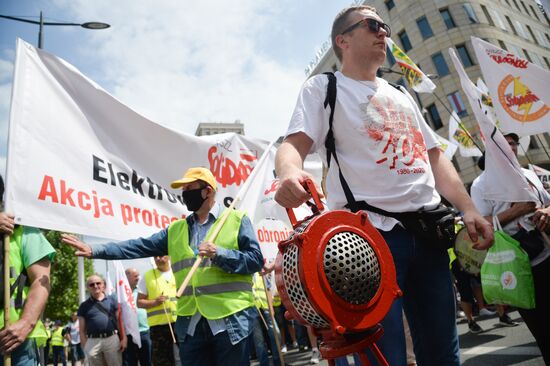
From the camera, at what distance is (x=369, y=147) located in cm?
187

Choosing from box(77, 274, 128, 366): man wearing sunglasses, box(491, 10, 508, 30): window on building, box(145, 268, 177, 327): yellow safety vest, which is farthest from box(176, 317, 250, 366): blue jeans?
box(491, 10, 508, 30): window on building

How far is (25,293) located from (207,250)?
1.08 m

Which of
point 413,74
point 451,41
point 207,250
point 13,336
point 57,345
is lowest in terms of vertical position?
point 13,336

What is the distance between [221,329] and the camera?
114 inches

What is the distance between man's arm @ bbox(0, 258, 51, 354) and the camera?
2.16 meters

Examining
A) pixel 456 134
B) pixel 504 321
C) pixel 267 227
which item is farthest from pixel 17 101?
pixel 456 134

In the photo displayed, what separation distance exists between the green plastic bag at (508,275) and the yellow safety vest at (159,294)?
4.56 meters

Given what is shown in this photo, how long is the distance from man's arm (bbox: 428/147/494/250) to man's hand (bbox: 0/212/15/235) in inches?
91.2

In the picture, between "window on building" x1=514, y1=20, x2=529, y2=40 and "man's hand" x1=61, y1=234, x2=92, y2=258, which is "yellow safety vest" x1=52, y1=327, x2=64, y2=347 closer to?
"man's hand" x1=61, y1=234, x2=92, y2=258

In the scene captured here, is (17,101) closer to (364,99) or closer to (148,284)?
(364,99)

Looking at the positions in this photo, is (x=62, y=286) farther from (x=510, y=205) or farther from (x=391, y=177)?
(x=391, y=177)

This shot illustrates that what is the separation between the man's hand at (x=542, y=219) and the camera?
9.96ft

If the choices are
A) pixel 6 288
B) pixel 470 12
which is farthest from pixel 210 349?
pixel 470 12

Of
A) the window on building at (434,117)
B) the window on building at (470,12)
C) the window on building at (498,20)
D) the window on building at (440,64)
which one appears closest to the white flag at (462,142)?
the window on building at (434,117)
